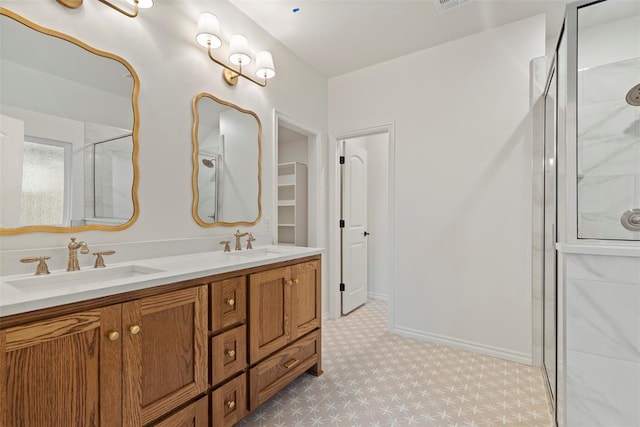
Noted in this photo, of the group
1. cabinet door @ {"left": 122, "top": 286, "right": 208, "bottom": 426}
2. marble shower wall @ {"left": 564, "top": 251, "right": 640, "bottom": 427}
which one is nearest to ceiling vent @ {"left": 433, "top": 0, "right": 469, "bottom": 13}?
marble shower wall @ {"left": 564, "top": 251, "right": 640, "bottom": 427}

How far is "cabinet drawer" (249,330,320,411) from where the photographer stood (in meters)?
1.63

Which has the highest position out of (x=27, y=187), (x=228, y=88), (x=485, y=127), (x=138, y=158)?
(x=228, y=88)

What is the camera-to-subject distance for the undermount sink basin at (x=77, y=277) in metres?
1.20

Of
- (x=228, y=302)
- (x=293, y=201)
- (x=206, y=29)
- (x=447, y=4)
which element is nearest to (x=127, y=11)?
(x=206, y=29)

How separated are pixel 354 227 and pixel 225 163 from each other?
187 centimetres

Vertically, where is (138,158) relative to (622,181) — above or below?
above

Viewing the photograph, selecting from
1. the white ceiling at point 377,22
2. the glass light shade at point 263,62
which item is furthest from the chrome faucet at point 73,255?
the white ceiling at point 377,22

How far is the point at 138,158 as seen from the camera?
163 cm

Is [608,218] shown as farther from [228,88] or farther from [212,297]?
[228,88]

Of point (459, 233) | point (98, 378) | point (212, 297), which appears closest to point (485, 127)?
point (459, 233)

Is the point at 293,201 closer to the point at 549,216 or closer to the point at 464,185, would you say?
the point at 464,185

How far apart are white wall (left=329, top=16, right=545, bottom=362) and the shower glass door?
2.46 feet

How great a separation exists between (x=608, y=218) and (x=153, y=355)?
2093 mm

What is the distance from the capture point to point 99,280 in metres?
1.37
